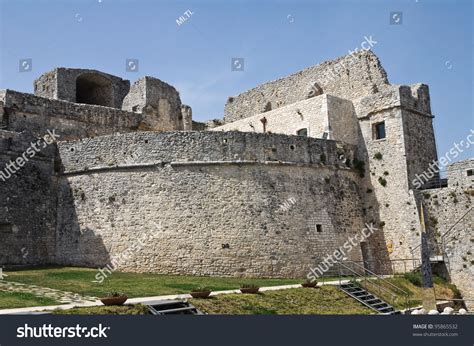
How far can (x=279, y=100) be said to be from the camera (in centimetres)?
3519

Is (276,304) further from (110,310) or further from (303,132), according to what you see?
(303,132)

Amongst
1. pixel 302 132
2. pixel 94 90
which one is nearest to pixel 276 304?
pixel 302 132

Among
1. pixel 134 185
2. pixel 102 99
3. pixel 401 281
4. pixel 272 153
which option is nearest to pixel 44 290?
pixel 134 185

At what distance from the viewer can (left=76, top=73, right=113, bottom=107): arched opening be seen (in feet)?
116

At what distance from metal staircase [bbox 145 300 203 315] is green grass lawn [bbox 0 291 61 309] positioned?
253 cm

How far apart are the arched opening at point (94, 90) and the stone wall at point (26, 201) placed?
10472mm

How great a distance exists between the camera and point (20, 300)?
14.9m
